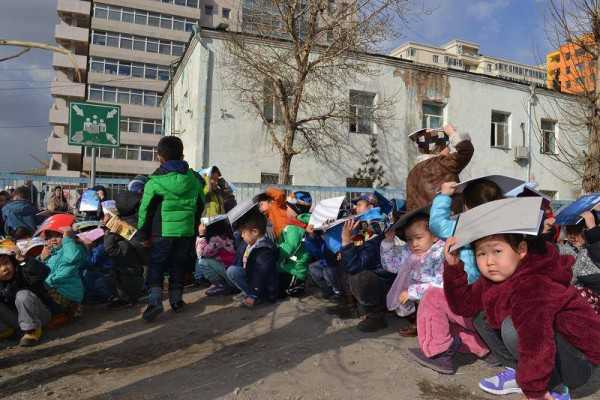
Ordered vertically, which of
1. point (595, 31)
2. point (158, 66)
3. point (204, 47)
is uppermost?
point (158, 66)

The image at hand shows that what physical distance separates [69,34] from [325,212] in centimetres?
5010

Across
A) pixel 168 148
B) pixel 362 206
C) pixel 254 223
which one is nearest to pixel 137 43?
pixel 168 148

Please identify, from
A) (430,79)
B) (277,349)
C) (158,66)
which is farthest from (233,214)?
(158,66)

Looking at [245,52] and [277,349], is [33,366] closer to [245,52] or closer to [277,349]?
[277,349]

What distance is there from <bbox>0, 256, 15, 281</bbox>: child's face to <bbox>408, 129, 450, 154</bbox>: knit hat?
407 centimetres

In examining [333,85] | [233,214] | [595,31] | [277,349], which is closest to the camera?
[277,349]

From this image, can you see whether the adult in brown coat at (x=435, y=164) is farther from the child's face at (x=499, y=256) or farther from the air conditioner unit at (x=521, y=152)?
the air conditioner unit at (x=521, y=152)

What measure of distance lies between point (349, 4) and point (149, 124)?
3706 cm

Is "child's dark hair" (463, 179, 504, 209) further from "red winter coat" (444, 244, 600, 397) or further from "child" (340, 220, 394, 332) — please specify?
"child" (340, 220, 394, 332)

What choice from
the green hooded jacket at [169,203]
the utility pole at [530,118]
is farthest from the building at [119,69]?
the green hooded jacket at [169,203]

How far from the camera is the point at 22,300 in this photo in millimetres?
4316

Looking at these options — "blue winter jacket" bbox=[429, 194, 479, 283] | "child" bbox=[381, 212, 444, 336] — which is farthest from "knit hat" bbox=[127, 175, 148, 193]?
"blue winter jacket" bbox=[429, 194, 479, 283]

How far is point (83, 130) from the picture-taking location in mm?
7980

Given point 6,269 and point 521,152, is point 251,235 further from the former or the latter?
point 521,152
